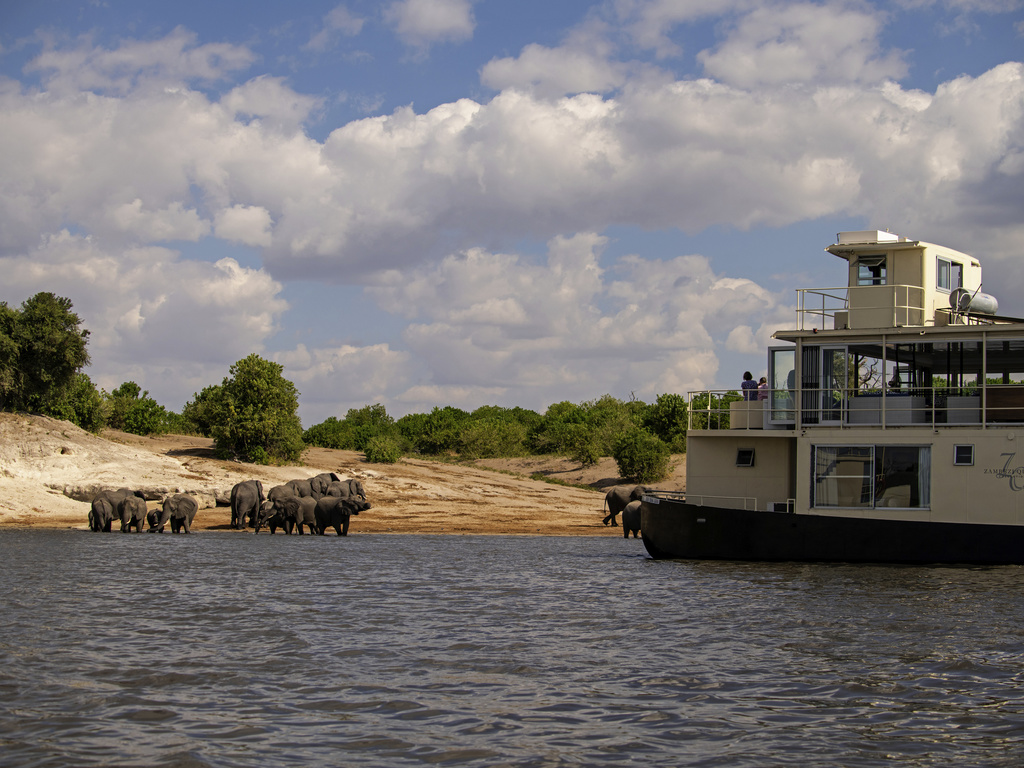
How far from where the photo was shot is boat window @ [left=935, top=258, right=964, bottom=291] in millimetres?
25422

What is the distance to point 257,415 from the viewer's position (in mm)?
45781

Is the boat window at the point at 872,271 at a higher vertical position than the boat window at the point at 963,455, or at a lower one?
higher

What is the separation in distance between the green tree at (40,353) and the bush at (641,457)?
24.7 meters

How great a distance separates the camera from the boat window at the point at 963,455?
2255cm

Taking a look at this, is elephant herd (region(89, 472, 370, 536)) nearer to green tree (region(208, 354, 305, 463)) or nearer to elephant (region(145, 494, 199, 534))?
elephant (region(145, 494, 199, 534))

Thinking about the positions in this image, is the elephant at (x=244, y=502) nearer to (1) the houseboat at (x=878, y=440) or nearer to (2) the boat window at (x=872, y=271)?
(1) the houseboat at (x=878, y=440)

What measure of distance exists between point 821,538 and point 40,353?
33055 mm

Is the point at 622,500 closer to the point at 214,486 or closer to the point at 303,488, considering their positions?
the point at 303,488

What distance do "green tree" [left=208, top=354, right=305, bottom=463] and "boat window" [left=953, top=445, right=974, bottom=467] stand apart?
30.3 m

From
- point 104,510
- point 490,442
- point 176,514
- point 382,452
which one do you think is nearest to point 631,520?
point 176,514

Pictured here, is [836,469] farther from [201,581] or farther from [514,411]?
[514,411]

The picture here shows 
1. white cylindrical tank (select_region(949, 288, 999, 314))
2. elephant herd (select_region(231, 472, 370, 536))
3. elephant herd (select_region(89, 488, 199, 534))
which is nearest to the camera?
white cylindrical tank (select_region(949, 288, 999, 314))

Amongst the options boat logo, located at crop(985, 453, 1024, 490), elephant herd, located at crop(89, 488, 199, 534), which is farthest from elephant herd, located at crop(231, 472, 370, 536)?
boat logo, located at crop(985, 453, 1024, 490)

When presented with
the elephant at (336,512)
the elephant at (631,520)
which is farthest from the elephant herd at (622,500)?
the elephant at (336,512)
